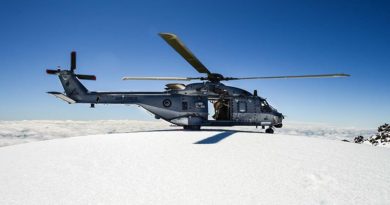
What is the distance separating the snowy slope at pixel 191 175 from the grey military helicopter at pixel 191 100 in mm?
7431

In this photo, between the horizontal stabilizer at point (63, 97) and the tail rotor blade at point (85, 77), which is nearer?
the horizontal stabilizer at point (63, 97)

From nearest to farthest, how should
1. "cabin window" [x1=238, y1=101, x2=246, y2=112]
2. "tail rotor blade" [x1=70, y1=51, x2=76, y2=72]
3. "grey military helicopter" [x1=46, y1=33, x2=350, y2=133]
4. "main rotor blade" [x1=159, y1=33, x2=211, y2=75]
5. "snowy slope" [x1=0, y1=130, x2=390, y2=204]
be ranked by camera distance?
"snowy slope" [x1=0, y1=130, x2=390, y2=204] < "main rotor blade" [x1=159, y1=33, x2=211, y2=75] < "grey military helicopter" [x1=46, y1=33, x2=350, y2=133] < "cabin window" [x1=238, y1=101, x2=246, y2=112] < "tail rotor blade" [x1=70, y1=51, x2=76, y2=72]

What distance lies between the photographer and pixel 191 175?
5473 millimetres

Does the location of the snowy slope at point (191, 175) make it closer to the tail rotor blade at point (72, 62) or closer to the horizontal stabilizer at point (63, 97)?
the horizontal stabilizer at point (63, 97)

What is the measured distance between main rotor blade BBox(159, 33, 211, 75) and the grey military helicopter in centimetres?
178

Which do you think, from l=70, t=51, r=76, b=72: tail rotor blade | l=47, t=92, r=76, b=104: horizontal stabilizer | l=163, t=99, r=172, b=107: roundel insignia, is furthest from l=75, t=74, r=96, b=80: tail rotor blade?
l=163, t=99, r=172, b=107: roundel insignia

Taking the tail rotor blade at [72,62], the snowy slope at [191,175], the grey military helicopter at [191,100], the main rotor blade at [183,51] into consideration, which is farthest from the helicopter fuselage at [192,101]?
the snowy slope at [191,175]

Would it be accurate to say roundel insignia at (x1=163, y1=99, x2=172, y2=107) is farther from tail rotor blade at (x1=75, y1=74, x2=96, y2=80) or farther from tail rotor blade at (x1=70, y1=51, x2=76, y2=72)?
tail rotor blade at (x1=70, y1=51, x2=76, y2=72)

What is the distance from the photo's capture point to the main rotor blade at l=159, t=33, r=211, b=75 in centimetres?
974

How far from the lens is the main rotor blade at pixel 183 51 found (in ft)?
32.0

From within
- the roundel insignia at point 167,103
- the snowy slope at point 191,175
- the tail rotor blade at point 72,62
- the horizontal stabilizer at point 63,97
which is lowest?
the snowy slope at point 191,175

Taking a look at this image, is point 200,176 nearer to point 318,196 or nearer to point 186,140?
point 318,196

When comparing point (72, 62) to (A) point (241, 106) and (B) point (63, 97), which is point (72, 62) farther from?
(A) point (241, 106)

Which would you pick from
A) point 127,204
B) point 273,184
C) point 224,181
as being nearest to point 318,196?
point 273,184
